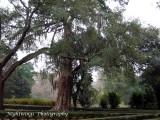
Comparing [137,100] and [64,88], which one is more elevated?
[64,88]

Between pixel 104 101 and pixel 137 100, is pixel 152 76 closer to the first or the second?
pixel 137 100

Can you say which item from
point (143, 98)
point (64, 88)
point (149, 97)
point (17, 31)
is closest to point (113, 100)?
point (143, 98)

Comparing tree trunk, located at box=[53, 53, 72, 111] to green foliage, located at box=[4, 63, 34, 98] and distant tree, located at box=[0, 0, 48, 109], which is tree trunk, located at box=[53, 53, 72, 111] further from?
green foliage, located at box=[4, 63, 34, 98]

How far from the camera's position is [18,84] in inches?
1706

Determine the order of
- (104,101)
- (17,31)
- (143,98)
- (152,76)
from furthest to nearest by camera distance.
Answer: (143,98) < (104,101) < (152,76) < (17,31)

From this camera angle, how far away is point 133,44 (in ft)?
57.8

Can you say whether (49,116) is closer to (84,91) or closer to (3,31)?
(3,31)

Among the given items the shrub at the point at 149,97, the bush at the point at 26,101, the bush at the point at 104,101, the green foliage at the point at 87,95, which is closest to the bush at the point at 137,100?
the shrub at the point at 149,97

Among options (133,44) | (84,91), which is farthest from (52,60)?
(84,91)

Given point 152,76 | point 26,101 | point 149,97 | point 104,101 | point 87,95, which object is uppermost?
point 152,76

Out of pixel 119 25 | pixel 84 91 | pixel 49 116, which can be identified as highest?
pixel 119 25

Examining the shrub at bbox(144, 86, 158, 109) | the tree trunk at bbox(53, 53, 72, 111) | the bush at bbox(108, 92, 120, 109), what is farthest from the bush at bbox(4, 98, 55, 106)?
the tree trunk at bbox(53, 53, 72, 111)

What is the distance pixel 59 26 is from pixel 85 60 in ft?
8.70

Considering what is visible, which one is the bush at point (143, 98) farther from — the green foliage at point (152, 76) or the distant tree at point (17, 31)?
the distant tree at point (17, 31)
